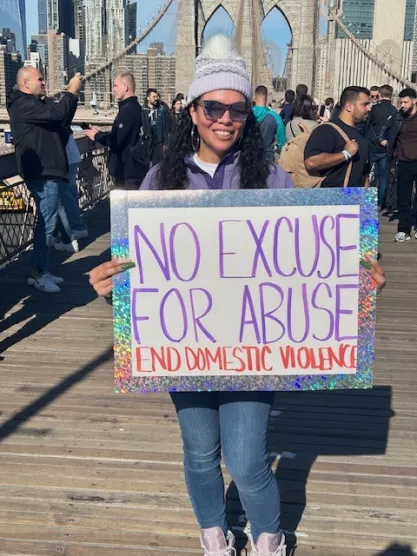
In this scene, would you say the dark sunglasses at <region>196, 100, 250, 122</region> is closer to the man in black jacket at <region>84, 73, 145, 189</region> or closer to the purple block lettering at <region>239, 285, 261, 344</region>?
the purple block lettering at <region>239, 285, 261, 344</region>

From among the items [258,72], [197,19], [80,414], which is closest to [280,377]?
[80,414]

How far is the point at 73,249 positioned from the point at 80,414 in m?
3.82

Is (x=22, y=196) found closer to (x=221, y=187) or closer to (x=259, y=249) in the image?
(x=221, y=187)

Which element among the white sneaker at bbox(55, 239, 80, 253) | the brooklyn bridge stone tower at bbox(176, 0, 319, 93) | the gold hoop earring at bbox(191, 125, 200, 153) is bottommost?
the white sneaker at bbox(55, 239, 80, 253)

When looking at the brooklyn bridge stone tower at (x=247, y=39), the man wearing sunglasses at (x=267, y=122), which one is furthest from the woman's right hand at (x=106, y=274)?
the brooklyn bridge stone tower at (x=247, y=39)

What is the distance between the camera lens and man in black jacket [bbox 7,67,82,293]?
16.6 ft

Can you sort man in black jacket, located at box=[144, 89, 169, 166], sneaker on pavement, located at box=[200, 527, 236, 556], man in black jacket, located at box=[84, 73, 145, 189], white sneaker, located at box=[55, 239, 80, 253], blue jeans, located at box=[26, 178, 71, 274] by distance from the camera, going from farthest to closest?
1. man in black jacket, located at box=[144, 89, 169, 166]
2. white sneaker, located at box=[55, 239, 80, 253]
3. man in black jacket, located at box=[84, 73, 145, 189]
4. blue jeans, located at box=[26, 178, 71, 274]
5. sneaker on pavement, located at box=[200, 527, 236, 556]

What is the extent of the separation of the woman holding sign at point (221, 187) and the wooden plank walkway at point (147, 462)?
0.43 meters

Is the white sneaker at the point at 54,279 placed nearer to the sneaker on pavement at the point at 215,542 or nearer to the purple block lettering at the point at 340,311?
the sneaker on pavement at the point at 215,542

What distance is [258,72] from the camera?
30109mm

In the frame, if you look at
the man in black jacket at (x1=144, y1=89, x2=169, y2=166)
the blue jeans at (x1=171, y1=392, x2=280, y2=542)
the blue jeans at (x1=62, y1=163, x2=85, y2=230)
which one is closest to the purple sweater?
the blue jeans at (x1=171, y1=392, x2=280, y2=542)

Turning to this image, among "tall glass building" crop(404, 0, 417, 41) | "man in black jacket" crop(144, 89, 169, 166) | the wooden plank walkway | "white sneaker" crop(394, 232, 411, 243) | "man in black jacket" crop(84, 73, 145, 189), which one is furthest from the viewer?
"tall glass building" crop(404, 0, 417, 41)

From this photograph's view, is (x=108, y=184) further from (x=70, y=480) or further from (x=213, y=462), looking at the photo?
(x=213, y=462)

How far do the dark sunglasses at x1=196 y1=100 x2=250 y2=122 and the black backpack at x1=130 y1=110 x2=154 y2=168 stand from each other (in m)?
4.51
